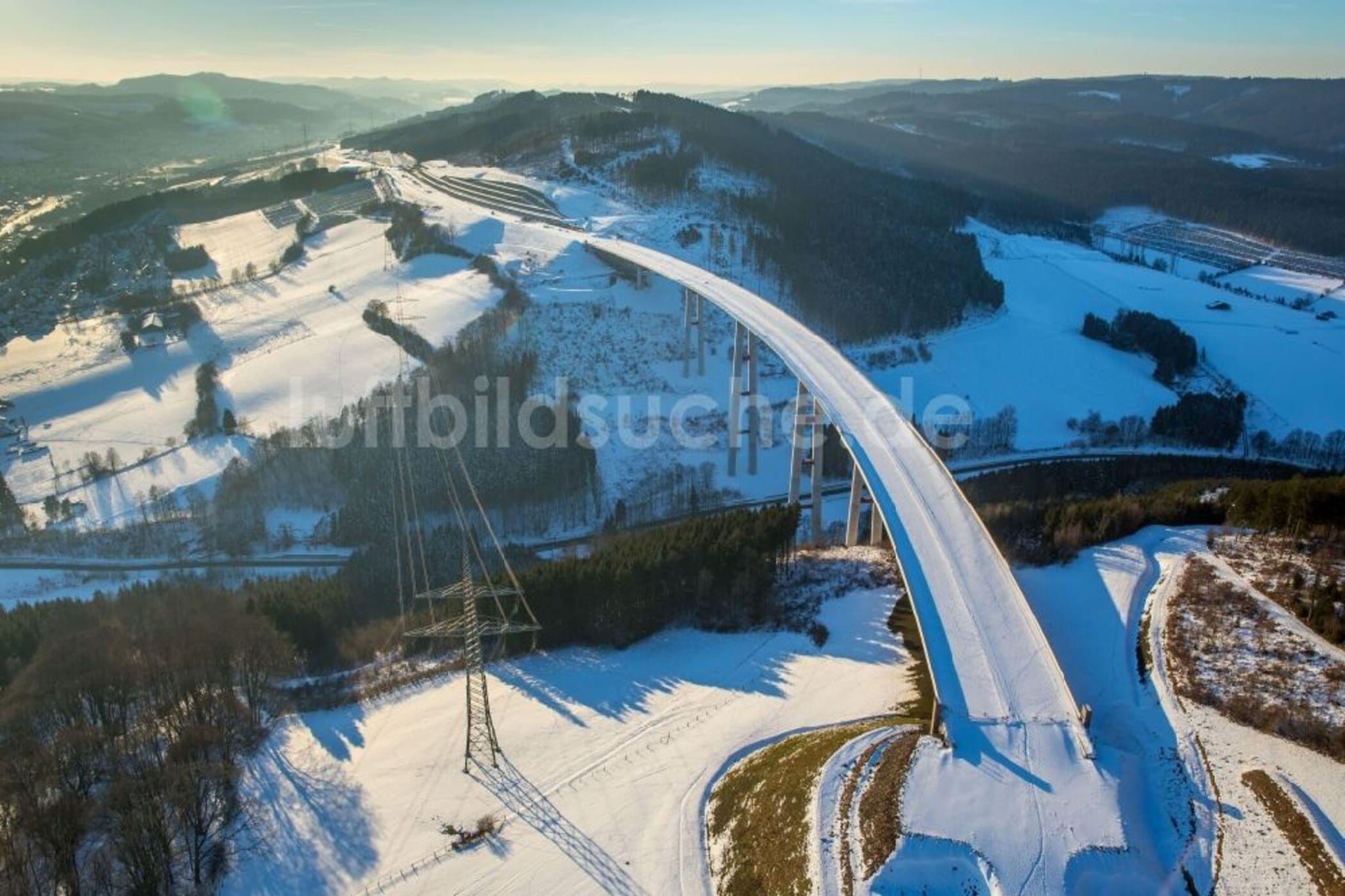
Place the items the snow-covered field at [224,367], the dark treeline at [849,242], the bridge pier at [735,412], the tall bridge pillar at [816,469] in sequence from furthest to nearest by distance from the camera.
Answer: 1. the dark treeline at [849,242]
2. the bridge pier at [735,412]
3. the snow-covered field at [224,367]
4. the tall bridge pillar at [816,469]

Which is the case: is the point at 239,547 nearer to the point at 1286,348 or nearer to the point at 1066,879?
the point at 1066,879

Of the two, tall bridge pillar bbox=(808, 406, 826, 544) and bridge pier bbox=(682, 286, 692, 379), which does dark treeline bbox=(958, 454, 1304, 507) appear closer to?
tall bridge pillar bbox=(808, 406, 826, 544)

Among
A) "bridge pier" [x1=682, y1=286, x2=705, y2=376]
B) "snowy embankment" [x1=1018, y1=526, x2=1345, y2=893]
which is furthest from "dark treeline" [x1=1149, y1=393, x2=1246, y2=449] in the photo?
"snowy embankment" [x1=1018, y1=526, x2=1345, y2=893]

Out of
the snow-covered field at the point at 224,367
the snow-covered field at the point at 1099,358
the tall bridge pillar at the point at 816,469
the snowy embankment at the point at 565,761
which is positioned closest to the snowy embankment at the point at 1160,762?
the snowy embankment at the point at 565,761

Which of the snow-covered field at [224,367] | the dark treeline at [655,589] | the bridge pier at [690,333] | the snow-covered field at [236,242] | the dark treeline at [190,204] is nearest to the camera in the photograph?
the dark treeline at [655,589]

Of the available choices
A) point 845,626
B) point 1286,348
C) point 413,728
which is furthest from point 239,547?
point 1286,348

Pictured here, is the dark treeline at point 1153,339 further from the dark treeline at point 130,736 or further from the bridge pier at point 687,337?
the dark treeline at point 130,736
